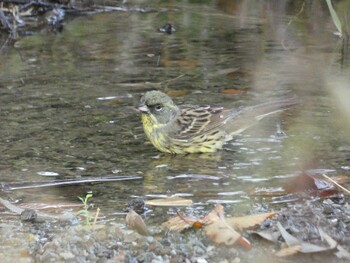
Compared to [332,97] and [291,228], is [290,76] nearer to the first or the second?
[332,97]

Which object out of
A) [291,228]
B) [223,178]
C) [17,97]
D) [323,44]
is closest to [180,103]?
[17,97]

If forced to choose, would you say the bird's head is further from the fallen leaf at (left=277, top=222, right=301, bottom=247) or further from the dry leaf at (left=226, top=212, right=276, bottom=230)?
the fallen leaf at (left=277, top=222, right=301, bottom=247)

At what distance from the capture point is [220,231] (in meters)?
5.26

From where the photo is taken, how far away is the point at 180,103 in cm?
856

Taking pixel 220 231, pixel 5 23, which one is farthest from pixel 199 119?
pixel 5 23

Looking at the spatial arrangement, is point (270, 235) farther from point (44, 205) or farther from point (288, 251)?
point (44, 205)

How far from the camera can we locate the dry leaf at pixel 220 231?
203 inches

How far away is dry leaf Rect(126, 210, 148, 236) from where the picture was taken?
5410mm

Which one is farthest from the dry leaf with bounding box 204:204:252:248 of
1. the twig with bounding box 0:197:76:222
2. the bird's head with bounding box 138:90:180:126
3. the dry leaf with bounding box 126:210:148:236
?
the bird's head with bounding box 138:90:180:126

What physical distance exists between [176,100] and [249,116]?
1028mm

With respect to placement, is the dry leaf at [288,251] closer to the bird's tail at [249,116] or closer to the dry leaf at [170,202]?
the dry leaf at [170,202]

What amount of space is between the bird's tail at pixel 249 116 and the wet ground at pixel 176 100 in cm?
8

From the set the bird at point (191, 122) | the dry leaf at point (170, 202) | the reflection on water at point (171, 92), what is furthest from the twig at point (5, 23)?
the dry leaf at point (170, 202)

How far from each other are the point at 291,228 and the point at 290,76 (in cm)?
417
